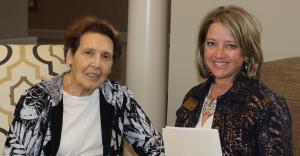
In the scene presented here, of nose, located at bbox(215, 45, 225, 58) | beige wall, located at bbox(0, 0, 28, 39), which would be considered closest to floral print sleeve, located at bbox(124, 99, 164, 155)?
nose, located at bbox(215, 45, 225, 58)

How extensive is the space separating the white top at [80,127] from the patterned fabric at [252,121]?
501mm

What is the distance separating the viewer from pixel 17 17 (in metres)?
4.38

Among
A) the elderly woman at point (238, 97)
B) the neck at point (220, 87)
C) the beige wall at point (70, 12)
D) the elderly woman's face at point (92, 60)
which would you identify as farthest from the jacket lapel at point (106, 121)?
the beige wall at point (70, 12)

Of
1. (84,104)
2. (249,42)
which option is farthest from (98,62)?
(249,42)

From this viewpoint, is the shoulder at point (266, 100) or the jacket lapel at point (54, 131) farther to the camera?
the jacket lapel at point (54, 131)

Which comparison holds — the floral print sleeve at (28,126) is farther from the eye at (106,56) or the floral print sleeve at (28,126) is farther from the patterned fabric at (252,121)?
the patterned fabric at (252,121)

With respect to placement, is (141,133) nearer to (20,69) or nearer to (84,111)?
(84,111)

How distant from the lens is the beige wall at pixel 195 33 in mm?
2096

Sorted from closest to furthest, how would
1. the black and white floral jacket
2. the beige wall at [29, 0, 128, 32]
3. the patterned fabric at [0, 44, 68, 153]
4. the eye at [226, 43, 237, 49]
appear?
the eye at [226, 43, 237, 49] → the black and white floral jacket → the patterned fabric at [0, 44, 68, 153] → the beige wall at [29, 0, 128, 32]

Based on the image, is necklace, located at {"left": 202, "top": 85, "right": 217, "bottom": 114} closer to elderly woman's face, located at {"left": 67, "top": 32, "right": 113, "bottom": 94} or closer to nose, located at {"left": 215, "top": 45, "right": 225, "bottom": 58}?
nose, located at {"left": 215, "top": 45, "right": 225, "bottom": 58}

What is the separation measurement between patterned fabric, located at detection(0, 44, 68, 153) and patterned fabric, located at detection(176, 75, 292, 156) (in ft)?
2.80

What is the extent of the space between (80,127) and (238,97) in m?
0.64

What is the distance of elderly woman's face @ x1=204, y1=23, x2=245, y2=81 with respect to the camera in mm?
1527

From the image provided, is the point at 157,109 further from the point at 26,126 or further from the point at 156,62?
the point at 26,126
